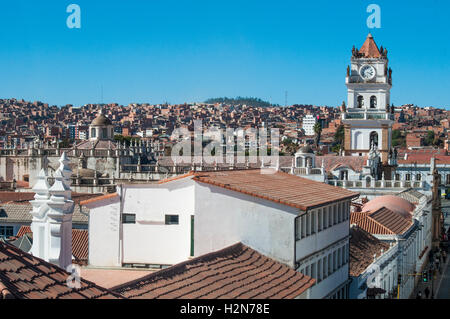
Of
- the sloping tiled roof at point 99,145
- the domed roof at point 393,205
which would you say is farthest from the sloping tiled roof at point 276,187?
the sloping tiled roof at point 99,145

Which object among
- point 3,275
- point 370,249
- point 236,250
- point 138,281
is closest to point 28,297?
point 3,275

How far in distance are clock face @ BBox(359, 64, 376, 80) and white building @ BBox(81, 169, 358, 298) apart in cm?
5131

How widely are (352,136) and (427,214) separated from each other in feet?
72.5

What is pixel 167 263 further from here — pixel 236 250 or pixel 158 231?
pixel 236 250

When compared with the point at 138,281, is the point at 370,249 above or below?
below

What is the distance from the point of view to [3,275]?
27.8 feet

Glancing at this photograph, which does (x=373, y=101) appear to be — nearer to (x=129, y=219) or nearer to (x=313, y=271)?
(x=313, y=271)

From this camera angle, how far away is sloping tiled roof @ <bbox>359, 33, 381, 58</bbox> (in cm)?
7156

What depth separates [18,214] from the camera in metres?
37.2

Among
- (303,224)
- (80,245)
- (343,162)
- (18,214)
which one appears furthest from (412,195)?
(303,224)

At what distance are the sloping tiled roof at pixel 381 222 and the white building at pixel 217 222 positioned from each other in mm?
13140

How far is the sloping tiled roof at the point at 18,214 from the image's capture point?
35697 mm

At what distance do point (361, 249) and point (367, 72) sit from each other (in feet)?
145

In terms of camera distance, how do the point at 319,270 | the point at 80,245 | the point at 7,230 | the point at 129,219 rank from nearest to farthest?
the point at 129,219, the point at 319,270, the point at 80,245, the point at 7,230
